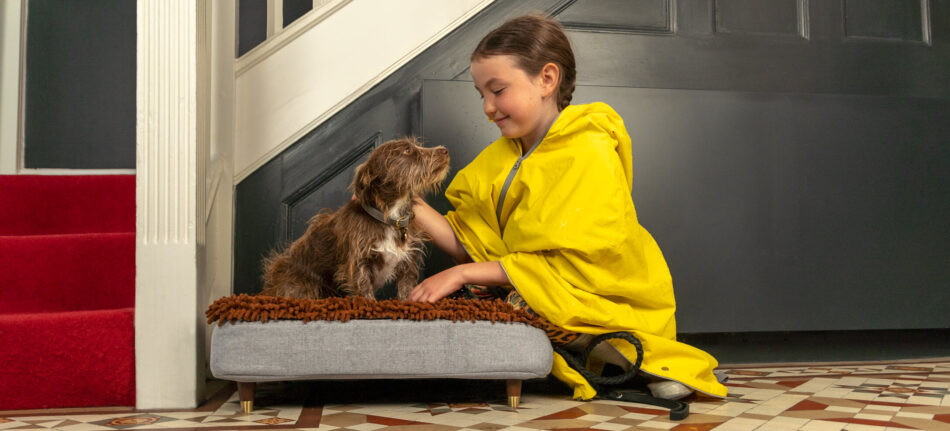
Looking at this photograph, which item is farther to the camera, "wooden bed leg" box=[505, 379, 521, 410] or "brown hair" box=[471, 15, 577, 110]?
"brown hair" box=[471, 15, 577, 110]

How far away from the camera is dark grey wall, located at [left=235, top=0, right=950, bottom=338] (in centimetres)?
268

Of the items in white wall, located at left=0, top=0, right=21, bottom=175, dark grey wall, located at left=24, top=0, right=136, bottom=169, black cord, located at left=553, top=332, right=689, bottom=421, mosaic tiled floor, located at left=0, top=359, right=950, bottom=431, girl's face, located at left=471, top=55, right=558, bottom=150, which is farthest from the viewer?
dark grey wall, located at left=24, top=0, right=136, bottom=169

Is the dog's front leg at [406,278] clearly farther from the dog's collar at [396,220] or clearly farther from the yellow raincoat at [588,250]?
the yellow raincoat at [588,250]

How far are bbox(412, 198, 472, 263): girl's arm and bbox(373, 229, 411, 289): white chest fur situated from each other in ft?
A: 0.76

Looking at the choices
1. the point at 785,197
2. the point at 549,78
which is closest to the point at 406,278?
the point at 549,78

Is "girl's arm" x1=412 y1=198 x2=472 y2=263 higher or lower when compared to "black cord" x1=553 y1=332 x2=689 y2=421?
higher

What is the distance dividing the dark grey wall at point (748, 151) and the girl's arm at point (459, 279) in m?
0.72

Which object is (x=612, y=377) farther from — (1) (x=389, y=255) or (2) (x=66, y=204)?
(2) (x=66, y=204)

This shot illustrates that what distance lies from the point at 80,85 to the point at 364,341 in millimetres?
2662

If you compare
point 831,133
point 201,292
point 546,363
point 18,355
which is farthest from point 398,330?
point 831,133

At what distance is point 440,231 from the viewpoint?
2.23 metres

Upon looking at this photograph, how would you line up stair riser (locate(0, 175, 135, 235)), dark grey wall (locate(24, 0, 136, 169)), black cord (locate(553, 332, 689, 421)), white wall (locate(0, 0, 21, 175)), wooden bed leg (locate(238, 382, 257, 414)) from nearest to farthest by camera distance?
wooden bed leg (locate(238, 382, 257, 414)) → black cord (locate(553, 332, 689, 421)) → stair riser (locate(0, 175, 135, 235)) → white wall (locate(0, 0, 21, 175)) → dark grey wall (locate(24, 0, 136, 169))

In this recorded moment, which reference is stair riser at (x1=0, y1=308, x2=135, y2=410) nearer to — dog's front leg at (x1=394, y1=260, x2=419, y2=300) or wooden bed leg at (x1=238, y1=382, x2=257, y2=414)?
wooden bed leg at (x1=238, y1=382, x2=257, y2=414)

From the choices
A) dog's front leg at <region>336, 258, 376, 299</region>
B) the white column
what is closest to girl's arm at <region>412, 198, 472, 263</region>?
dog's front leg at <region>336, 258, 376, 299</region>
